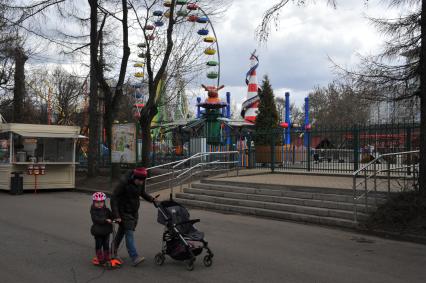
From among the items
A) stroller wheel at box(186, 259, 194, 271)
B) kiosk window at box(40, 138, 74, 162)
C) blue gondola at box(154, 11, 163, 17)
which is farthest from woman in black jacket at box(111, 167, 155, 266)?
blue gondola at box(154, 11, 163, 17)

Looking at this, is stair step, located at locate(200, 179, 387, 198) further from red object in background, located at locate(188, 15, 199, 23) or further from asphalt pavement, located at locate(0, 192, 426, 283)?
red object in background, located at locate(188, 15, 199, 23)

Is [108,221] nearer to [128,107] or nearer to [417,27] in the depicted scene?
[417,27]

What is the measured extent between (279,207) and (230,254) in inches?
207

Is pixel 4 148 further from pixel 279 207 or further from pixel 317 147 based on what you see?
pixel 317 147

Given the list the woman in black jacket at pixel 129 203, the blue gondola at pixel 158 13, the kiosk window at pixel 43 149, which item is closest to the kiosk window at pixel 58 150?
the kiosk window at pixel 43 149

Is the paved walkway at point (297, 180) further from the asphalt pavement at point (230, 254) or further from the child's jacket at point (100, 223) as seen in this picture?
the child's jacket at point (100, 223)

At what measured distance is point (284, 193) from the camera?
45.9ft

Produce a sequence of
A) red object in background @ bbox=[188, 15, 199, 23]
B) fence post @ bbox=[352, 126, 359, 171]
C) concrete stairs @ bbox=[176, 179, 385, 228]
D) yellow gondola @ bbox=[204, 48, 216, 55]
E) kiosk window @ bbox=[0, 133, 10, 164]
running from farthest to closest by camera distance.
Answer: yellow gondola @ bbox=[204, 48, 216, 55] < red object in background @ bbox=[188, 15, 199, 23] < kiosk window @ bbox=[0, 133, 10, 164] < fence post @ bbox=[352, 126, 359, 171] < concrete stairs @ bbox=[176, 179, 385, 228]

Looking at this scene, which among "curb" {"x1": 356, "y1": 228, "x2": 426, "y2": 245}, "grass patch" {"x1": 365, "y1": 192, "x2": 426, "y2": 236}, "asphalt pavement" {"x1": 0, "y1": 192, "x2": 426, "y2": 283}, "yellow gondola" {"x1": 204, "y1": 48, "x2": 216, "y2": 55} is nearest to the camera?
"asphalt pavement" {"x1": 0, "y1": 192, "x2": 426, "y2": 283}

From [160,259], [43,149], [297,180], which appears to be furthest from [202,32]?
[160,259]

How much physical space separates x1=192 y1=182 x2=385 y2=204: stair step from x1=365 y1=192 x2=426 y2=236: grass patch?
75 cm

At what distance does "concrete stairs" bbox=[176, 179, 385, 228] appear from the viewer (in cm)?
1188

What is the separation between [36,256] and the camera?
7734mm

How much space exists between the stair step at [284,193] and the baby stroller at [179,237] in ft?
20.5
